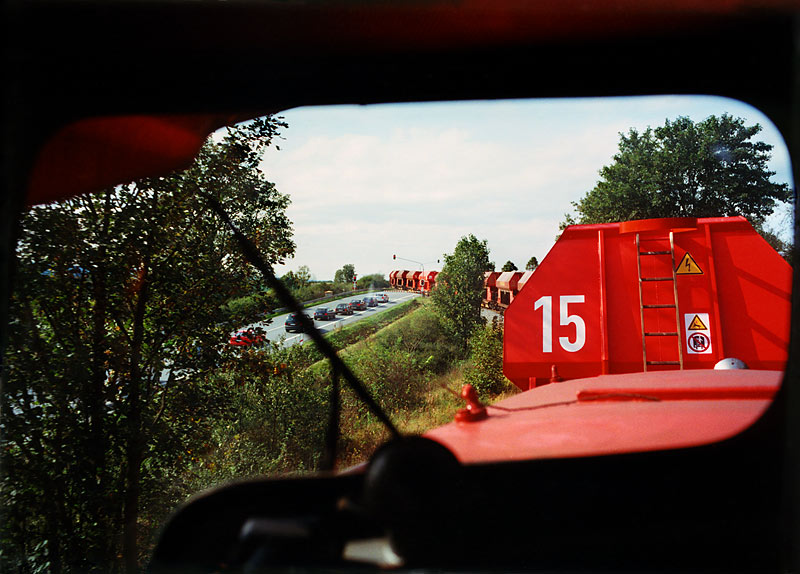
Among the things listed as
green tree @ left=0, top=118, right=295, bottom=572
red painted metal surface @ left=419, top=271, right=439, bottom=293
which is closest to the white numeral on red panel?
green tree @ left=0, top=118, right=295, bottom=572

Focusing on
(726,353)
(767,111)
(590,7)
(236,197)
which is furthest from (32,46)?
(726,353)

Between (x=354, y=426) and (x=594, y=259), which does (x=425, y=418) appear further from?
(x=594, y=259)

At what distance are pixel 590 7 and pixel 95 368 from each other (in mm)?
3436

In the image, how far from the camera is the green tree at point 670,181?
1080 centimetres

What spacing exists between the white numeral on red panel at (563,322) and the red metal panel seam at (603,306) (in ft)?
0.60

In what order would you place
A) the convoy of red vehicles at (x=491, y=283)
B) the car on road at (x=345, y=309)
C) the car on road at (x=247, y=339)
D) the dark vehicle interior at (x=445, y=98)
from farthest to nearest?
the car on road at (x=345, y=309), the convoy of red vehicles at (x=491, y=283), the car on road at (x=247, y=339), the dark vehicle interior at (x=445, y=98)

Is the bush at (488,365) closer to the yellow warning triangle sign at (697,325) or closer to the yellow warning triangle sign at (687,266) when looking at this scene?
the yellow warning triangle sign at (697,325)

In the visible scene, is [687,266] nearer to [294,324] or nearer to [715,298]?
[715,298]

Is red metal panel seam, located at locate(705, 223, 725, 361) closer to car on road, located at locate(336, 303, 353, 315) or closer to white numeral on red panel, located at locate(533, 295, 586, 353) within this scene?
white numeral on red panel, located at locate(533, 295, 586, 353)

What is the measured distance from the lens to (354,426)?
23.3 ft

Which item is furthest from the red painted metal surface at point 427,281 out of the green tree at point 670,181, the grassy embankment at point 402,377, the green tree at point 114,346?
the green tree at point 114,346

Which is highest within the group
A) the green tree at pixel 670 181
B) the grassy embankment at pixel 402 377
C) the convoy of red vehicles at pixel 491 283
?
the green tree at pixel 670 181

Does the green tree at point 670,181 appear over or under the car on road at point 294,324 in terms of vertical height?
over

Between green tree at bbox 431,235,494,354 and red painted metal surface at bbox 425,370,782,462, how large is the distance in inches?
399
